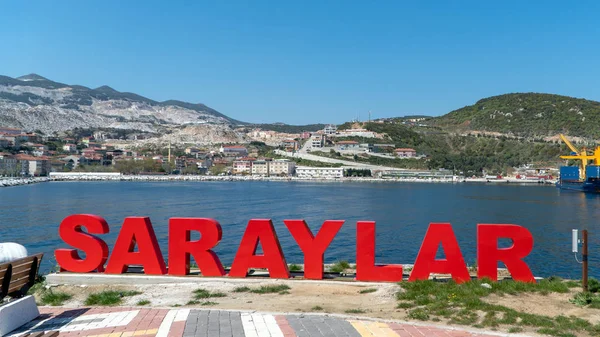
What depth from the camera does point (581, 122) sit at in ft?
634

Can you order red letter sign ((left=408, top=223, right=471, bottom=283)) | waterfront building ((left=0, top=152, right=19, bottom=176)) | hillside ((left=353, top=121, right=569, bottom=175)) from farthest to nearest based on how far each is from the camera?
1. hillside ((left=353, top=121, right=569, bottom=175))
2. waterfront building ((left=0, top=152, right=19, bottom=176))
3. red letter sign ((left=408, top=223, right=471, bottom=283))

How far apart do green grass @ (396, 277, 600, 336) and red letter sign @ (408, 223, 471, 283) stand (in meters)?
0.54

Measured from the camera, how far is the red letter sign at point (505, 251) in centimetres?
1304

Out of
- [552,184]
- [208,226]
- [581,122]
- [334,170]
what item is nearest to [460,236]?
[208,226]

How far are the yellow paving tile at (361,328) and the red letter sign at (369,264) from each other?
4228 mm

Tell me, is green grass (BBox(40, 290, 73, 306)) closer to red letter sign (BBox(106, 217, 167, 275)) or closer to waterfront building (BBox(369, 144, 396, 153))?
red letter sign (BBox(106, 217, 167, 275))

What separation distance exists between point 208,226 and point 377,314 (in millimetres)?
5363

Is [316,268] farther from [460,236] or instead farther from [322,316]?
[460,236]

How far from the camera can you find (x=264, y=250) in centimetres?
1383

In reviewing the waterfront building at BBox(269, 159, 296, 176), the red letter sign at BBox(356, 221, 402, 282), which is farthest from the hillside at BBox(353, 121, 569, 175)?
the red letter sign at BBox(356, 221, 402, 282)

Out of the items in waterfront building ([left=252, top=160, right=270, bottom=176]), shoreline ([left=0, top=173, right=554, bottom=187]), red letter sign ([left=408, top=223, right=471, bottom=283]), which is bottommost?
shoreline ([left=0, top=173, right=554, bottom=187])

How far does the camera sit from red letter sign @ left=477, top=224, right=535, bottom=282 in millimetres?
13039

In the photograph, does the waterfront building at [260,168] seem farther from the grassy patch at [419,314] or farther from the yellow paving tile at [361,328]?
the yellow paving tile at [361,328]

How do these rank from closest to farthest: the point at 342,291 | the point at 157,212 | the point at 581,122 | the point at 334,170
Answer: the point at 342,291 < the point at 157,212 < the point at 334,170 < the point at 581,122
